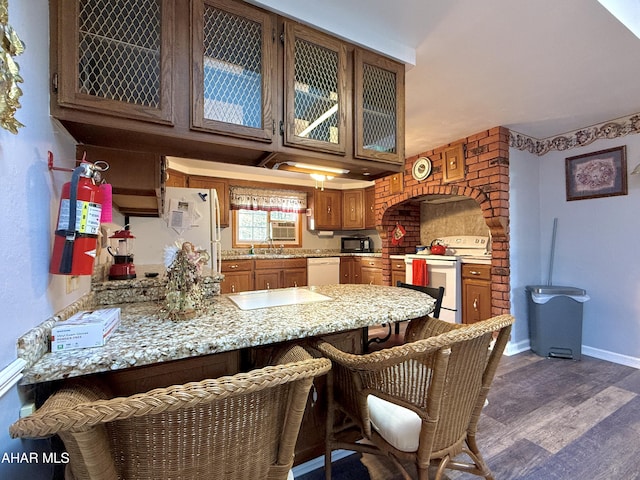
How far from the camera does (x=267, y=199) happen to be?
4.93m

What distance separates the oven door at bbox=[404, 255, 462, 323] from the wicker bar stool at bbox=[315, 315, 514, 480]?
2.24 m

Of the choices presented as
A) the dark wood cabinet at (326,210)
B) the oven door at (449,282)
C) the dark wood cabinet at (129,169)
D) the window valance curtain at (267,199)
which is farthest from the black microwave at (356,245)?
the dark wood cabinet at (129,169)

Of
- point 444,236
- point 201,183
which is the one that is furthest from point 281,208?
point 444,236

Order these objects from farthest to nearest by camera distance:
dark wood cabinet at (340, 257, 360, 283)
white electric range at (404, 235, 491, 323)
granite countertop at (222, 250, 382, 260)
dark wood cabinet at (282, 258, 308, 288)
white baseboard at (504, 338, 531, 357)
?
dark wood cabinet at (340, 257, 360, 283) → dark wood cabinet at (282, 258, 308, 288) → granite countertop at (222, 250, 382, 260) → white electric range at (404, 235, 491, 323) → white baseboard at (504, 338, 531, 357)

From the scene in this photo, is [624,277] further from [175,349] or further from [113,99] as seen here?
[113,99]

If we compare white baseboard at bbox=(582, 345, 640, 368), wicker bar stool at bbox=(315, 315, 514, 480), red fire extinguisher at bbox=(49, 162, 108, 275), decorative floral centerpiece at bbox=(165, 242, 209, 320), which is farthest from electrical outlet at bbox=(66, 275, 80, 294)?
white baseboard at bbox=(582, 345, 640, 368)

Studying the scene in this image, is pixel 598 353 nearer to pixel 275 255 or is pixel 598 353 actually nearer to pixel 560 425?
pixel 560 425

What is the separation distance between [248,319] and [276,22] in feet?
4.59

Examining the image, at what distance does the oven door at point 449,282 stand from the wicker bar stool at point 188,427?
2978 mm

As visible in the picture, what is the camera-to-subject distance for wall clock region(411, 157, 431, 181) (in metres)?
3.56

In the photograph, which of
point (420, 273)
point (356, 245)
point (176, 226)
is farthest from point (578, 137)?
point (176, 226)

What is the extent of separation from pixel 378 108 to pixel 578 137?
2772 millimetres

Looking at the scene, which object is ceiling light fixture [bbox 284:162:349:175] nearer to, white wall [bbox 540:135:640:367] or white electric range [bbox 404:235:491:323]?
white electric range [bbox 404:235:491:323]

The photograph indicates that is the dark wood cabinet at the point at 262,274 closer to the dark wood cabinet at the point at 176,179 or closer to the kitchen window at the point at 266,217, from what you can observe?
the kitchen window at the point at 266,217
